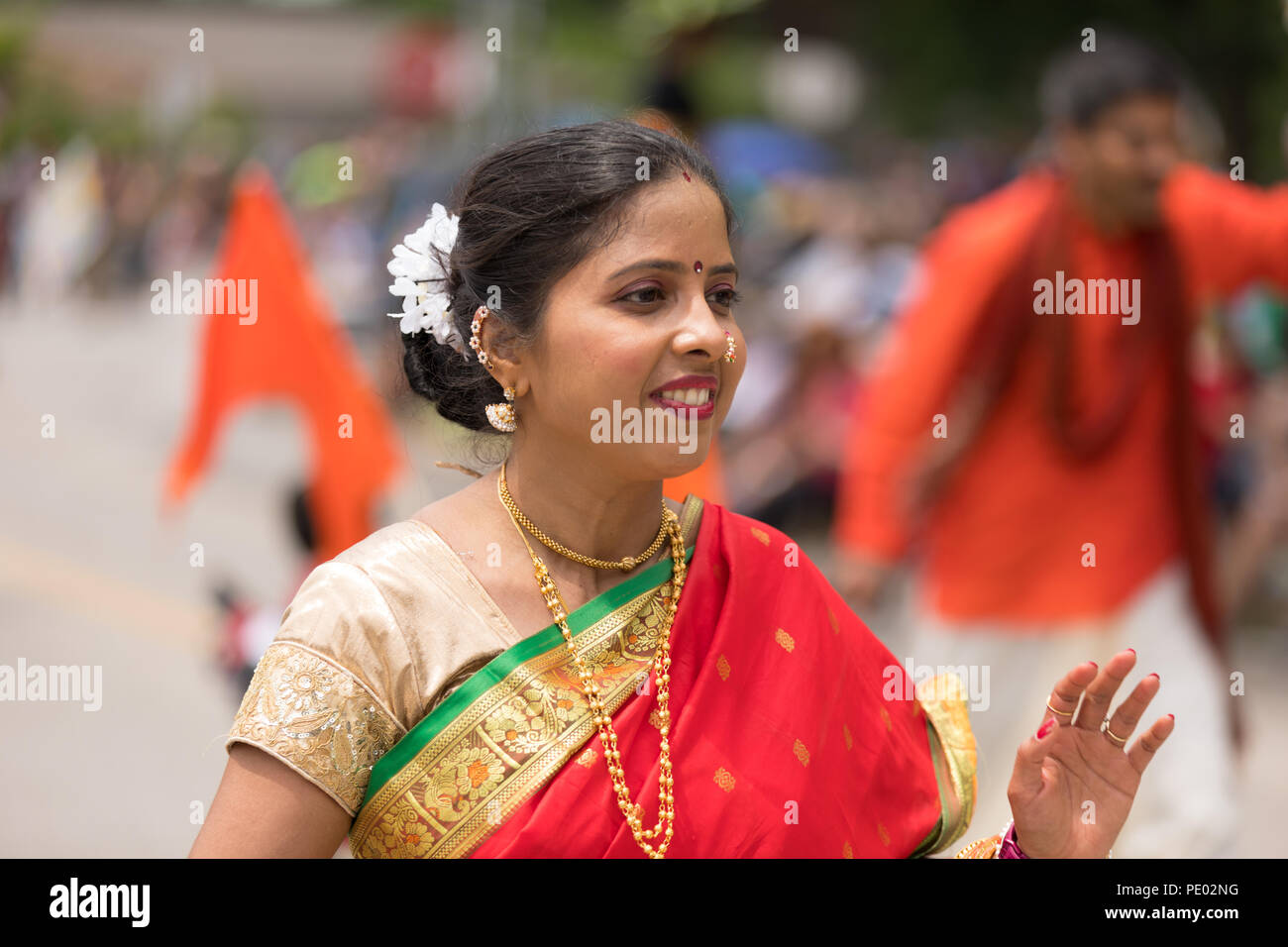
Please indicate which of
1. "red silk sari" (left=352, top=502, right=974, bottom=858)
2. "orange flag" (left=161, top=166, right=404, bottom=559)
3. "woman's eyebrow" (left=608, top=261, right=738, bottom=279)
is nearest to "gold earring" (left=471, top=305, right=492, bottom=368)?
"woman's eyebrow" (left=608, top=261, right=738, bottom=279)

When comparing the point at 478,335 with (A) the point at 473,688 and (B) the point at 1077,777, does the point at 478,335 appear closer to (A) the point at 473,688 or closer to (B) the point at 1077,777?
(A) the point at 473,688

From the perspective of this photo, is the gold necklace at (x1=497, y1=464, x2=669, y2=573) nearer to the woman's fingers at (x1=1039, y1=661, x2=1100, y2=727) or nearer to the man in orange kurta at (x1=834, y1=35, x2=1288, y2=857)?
the woman's fingers at (x1=1039, y1=661, x2=1100, y2=727)

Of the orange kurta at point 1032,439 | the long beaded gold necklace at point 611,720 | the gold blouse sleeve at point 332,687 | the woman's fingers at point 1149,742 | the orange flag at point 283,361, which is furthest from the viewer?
the orange flag at point 283,361

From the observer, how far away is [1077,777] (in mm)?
2193

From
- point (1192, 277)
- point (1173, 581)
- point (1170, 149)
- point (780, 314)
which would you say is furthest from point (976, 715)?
point (780, 314)

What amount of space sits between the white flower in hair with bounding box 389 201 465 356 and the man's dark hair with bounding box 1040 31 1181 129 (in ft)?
8.39

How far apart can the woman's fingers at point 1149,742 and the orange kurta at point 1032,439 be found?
89.2 inches

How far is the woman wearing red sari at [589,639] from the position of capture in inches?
75.8

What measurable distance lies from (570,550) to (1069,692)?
27.7 inches

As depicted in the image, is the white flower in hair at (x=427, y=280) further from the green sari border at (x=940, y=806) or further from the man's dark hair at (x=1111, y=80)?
the man's dark hair at (x=1111, y=80)

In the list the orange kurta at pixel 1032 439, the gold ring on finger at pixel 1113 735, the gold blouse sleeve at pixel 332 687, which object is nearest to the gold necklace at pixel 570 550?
the gold blouse sleeve at pixel 332 687

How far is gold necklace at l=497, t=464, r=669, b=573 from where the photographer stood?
2133 millimetres

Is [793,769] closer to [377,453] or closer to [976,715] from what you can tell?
[976,715]

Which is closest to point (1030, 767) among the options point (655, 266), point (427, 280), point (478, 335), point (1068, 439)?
point (655, 266)
